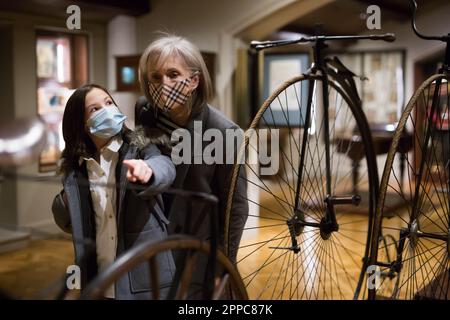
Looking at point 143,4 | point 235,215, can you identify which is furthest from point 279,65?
point 235,215

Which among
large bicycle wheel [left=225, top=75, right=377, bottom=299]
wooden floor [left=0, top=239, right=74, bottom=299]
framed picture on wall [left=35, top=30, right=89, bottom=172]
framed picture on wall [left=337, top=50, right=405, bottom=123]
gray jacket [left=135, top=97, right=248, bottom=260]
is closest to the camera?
gray jacket [left=135, top=97, right=248, bottom=260]

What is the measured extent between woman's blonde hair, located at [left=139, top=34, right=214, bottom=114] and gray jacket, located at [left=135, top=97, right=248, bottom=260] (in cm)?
4

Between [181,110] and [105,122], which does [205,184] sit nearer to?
[181,110]

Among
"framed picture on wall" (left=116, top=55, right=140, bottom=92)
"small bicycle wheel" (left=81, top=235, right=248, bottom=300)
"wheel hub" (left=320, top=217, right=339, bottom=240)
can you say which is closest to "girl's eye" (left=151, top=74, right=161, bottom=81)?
"small bicycle wheel" (left=81, top=235, right=248, bottom=300)

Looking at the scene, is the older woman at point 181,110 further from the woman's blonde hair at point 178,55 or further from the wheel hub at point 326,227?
the wheel hub at point 326,227

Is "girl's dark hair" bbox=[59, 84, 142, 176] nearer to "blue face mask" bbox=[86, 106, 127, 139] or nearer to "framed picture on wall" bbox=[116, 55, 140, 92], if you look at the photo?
"blue face mask" bbox=[86, 106, 127, 139]

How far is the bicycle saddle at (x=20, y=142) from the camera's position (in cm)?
143

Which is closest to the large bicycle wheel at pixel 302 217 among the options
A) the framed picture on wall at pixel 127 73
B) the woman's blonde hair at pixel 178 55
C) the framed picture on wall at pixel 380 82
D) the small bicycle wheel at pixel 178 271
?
the woman's blonde hair at pixel 178 55

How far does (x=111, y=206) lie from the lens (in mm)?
1581

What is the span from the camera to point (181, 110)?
1.64 metres

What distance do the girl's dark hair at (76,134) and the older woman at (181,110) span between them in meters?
0.11

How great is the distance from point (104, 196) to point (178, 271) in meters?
0.48

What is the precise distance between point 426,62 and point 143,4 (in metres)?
4.43

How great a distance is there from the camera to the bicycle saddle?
1.43 metres
